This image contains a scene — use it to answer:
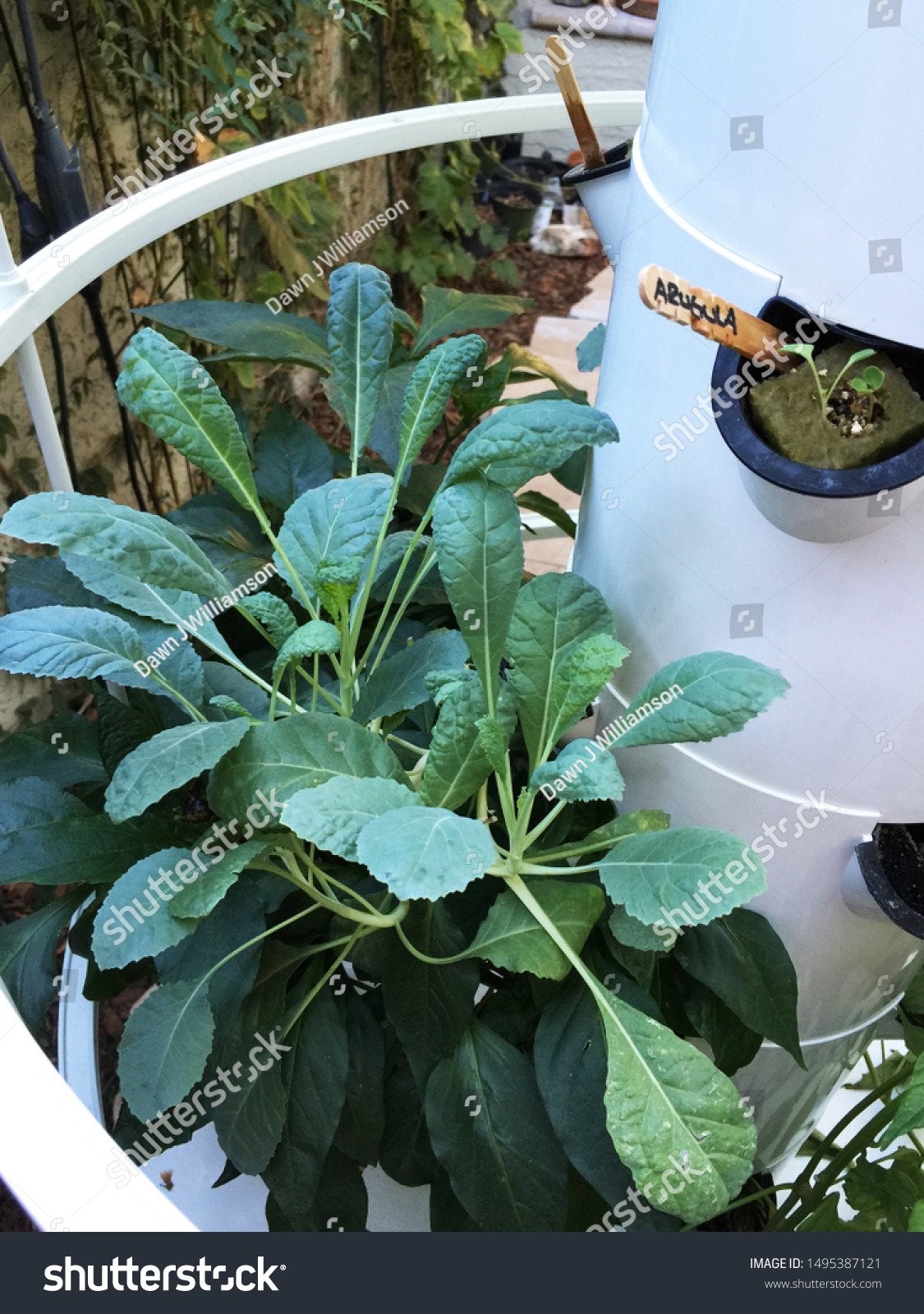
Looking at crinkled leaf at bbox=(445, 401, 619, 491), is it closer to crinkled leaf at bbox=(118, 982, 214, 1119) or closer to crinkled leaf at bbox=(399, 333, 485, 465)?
crinkled leaf at bbox=(399, 333, 485, 465)

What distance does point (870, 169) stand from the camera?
1.96ft

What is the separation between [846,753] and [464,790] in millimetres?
299

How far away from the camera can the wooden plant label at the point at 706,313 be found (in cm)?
62

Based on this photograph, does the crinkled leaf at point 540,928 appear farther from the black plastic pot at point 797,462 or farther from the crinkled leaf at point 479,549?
the black plastic pot at point 797,462

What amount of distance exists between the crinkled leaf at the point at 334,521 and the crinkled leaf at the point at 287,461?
29cm

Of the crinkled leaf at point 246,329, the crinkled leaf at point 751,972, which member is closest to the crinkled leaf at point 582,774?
the crinkled leaf at point 751,972

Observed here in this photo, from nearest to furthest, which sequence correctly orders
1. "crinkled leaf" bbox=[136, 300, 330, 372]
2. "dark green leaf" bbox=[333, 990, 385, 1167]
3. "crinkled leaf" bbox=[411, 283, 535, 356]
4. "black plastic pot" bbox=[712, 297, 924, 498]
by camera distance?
1. "black plastic pot" bbox=[712, 297, 924, 498]
2. "dark green leaf" bbox=[333, 990, 385, 1167]
3. "crinkled leaf" bbox=[136, 300, 330, 372]
4. "crinkled leaf" bbox=[411, 283, 535, 356]

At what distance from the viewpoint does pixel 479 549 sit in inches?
32.8

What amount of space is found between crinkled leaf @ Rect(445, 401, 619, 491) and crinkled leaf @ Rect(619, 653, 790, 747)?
0.19 meters

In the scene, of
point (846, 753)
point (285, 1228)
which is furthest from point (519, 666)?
point (285, 1228)

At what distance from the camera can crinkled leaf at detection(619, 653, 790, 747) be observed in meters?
0.71

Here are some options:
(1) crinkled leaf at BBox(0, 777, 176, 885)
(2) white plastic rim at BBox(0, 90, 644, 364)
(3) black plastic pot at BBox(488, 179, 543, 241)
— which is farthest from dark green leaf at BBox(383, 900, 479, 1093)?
(3) black plastic pot at BBox(488, 179, 543, 241)

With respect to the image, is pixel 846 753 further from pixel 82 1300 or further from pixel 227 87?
pixel 227 87

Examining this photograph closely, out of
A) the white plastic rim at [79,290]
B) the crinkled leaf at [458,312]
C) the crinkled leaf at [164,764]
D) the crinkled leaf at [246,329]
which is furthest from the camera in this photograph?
the crinkled leaf at [458,312]
